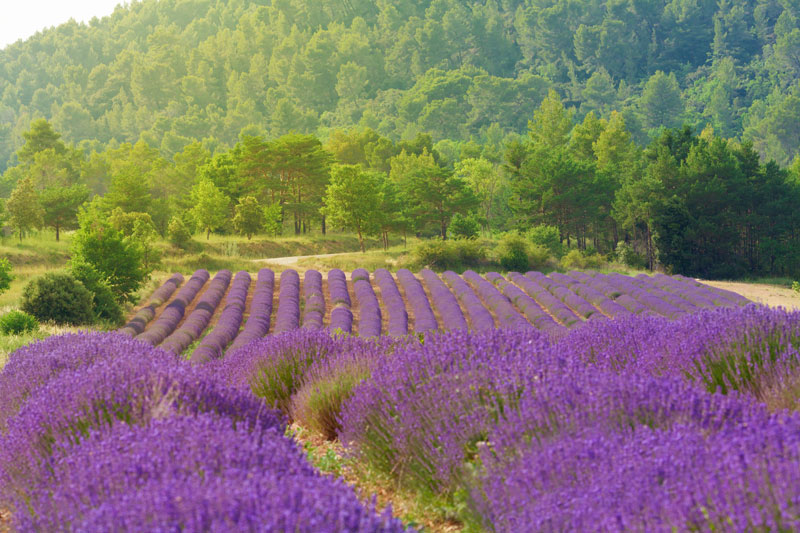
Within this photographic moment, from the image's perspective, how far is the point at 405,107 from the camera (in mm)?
114188

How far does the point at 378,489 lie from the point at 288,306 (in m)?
15.0

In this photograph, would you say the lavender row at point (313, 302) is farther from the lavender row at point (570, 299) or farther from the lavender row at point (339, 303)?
the lavender row at point (570, 299)

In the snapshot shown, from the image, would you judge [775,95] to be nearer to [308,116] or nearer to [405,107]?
[405,107]

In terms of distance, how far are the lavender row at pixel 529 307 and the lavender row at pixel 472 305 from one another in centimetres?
113

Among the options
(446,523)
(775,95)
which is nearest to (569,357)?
(446,523)

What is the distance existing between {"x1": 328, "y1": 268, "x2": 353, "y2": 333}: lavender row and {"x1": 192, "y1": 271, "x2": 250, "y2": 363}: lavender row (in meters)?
2.25

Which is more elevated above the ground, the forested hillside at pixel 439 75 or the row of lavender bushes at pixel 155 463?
the forested hillside at pixel 439 75

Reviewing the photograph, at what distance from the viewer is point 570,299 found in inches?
805

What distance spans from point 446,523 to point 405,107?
114025 millimetres

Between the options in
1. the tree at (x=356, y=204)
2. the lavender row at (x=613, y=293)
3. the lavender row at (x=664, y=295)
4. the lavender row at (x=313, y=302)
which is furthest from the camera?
the tree at (x=356, y=204)

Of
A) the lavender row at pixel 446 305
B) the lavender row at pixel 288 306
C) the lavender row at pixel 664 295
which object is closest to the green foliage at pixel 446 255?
the lavender row at pixel 446 305

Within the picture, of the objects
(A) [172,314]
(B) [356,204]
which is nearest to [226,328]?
(A) [172,314]

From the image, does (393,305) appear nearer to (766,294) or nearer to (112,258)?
(112,258)

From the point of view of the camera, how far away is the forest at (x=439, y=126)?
41.5 metres
